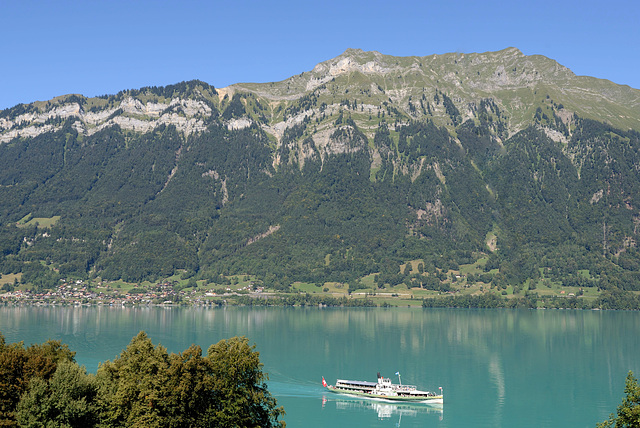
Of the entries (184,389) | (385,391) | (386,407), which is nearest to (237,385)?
(184,389)

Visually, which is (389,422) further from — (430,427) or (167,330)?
(167,330)

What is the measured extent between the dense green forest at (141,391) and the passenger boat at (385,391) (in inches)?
2258

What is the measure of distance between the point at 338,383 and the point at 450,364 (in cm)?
3934

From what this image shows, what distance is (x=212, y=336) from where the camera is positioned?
18212 centimetres

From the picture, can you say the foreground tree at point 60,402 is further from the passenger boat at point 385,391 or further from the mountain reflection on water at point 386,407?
the passenger boat at point 385,391

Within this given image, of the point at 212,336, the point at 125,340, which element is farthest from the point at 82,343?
the point at 212,336

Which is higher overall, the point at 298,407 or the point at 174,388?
the point at 174,388

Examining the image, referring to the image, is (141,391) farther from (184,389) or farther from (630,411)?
(630,411)

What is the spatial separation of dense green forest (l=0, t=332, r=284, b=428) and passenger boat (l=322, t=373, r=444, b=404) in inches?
2258

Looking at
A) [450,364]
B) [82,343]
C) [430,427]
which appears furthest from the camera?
[82,343]

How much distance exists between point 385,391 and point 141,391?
224 ft

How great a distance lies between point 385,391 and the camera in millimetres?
116750

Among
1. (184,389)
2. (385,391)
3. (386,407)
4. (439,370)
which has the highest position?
(184,389)

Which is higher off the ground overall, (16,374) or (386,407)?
(16,374)
